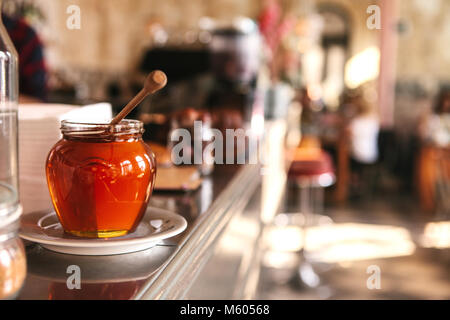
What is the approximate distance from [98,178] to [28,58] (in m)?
2.36

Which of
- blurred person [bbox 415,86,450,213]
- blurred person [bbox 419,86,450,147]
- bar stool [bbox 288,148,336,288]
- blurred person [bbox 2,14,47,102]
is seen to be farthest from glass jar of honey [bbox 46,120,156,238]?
blurred person [bbox 419,86,450,147]

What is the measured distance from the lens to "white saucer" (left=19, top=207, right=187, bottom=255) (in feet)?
2.25

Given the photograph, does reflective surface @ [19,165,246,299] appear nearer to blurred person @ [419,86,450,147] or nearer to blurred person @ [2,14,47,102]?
blurred person @ [2,14,47,102]

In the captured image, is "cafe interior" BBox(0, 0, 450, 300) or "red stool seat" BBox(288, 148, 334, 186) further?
"red stool seat" BBox(288, 148, 334, 186)

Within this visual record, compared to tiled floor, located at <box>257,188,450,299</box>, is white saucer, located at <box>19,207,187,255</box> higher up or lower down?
higher up

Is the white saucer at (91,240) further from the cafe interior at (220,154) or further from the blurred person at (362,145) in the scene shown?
the blurred person at (362,145)

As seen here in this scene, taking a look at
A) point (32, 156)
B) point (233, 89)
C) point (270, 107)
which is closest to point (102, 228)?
point (32, 156)

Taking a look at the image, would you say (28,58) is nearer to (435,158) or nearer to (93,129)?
(93,129)

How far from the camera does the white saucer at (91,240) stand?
686 millimetres

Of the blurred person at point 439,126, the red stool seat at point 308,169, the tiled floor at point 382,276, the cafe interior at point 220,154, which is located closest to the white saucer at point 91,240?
the cafe interior at point 220,154

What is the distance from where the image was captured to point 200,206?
105cm

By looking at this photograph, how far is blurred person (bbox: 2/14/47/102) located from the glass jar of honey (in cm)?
219

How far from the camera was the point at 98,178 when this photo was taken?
71 centimetres
